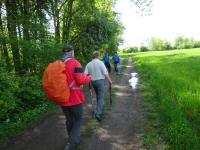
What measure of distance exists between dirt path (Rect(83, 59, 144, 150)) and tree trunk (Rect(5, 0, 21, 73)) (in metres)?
5.08

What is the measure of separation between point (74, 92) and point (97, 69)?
10.5 feet

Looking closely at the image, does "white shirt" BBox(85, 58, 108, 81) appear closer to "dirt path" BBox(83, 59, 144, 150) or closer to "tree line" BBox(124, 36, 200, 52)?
"dirt path" BBox(83, 59, 144, 150)

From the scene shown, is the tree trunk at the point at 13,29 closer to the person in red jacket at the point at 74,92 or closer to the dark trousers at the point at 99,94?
the dark trousers at the point at 99,94

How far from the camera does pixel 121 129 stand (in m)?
8.88

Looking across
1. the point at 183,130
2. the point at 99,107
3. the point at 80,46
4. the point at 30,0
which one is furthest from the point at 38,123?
the point at 80,46

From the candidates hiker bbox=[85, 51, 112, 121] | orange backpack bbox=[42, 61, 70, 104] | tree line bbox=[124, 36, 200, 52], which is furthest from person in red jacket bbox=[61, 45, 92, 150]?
tree line bbox=[124, 36, 200, 52]

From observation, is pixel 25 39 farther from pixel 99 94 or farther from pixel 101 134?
pixel 101 134

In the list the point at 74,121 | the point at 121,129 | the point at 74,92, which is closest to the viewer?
the point at 74,92

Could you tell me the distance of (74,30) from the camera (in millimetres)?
28641

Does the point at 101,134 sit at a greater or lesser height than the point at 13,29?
lesser

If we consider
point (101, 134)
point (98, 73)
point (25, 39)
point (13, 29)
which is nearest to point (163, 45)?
point (13, 29)

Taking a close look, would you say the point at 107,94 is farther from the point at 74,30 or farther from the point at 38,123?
the point at 74,30

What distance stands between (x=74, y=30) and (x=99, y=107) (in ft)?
63.0

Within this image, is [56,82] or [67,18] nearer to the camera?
[56,82]
